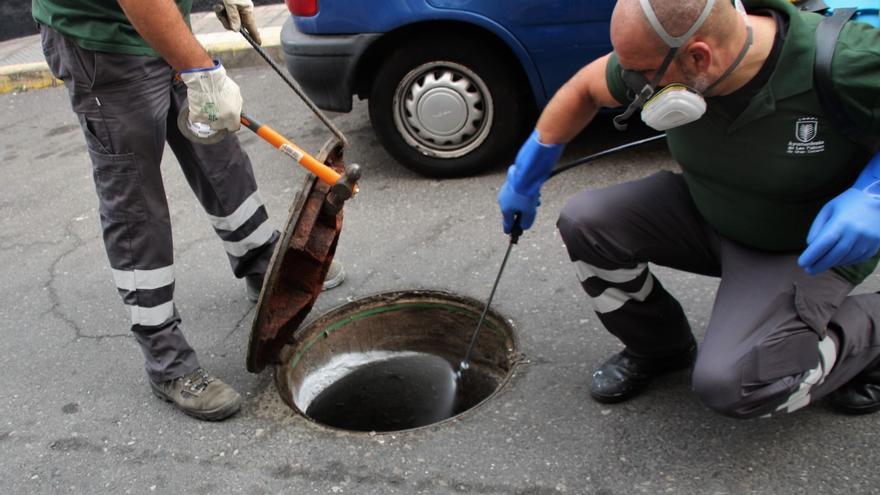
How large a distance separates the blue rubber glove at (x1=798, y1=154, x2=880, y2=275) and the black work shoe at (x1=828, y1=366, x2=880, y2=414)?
0.61 metres

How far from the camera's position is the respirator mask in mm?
2096

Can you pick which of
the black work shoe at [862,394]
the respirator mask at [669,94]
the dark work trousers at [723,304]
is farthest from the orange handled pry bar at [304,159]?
the black work shoe at [862,394]

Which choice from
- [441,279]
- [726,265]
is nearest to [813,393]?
[726,265]

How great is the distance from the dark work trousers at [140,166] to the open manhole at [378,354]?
379mm

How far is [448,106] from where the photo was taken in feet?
14.6

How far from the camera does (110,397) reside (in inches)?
127

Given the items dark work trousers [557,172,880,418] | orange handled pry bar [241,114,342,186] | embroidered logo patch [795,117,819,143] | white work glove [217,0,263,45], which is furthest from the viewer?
white work glove [217,0,263,45]

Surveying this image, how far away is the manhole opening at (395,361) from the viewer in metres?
3.45

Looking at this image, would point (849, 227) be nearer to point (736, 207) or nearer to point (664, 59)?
point (736, 207)

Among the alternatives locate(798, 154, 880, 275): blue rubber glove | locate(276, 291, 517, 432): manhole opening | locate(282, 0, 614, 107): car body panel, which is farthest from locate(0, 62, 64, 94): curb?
locate(798, 154, 880, 275): blue rubber glove

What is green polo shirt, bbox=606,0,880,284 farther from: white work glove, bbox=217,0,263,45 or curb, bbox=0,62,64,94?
curb, bbox=0,62,64,94

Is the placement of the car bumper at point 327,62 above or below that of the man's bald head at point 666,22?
below

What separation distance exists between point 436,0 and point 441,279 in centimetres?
140

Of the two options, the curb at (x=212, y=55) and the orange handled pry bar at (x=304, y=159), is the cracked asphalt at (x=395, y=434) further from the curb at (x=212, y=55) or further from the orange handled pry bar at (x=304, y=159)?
the curb at (x=212, y=55)
